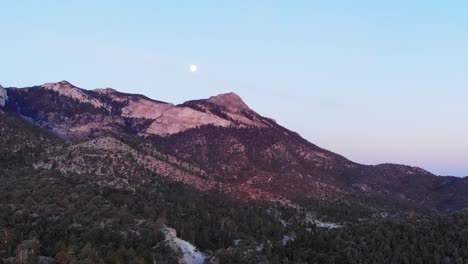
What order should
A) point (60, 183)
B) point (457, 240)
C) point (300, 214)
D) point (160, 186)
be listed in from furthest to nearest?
1. point (300, 214)
2. point (160, 186)
3. point (60, 183)
4. point (457, 240)

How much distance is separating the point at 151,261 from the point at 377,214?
12261cm

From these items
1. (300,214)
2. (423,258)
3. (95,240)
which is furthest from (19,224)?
(300,214)

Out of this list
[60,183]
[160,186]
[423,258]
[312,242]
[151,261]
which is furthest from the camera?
[160,186]

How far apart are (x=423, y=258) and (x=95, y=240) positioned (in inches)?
2233

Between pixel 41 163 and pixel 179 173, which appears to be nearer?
pixel 41 163

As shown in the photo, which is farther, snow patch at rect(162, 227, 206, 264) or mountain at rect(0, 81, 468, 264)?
snow patch at rect(162, 227, 206, 264)

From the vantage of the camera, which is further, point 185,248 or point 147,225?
point 147,225

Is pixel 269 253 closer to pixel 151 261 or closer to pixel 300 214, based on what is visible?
pixel 151 261

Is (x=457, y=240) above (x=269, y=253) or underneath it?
above

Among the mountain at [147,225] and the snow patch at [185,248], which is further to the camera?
the snow patch at [185,248]

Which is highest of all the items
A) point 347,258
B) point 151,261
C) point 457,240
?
point 457,240

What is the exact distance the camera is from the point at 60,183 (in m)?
121

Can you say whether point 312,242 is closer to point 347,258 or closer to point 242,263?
point 347,258

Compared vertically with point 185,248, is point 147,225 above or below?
above
